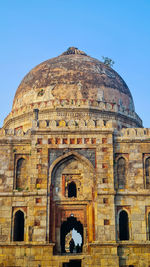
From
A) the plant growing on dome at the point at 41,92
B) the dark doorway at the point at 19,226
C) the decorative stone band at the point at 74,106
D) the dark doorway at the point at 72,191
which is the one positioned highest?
the plant growing on dome at the point at 41,92

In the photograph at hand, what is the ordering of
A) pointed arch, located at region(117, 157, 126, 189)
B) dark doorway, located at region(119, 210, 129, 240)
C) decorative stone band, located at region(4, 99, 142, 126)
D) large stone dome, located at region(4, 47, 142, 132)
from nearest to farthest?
1. dark doorway, located at region(119, 210, 129, 240)
2. pointed arch, located at region(117, 157, 126, 189)
3. decorative stone band, located at region(4, 99, 142, 126)
4. large stone dome, located at region(4, 47, 142, 132)

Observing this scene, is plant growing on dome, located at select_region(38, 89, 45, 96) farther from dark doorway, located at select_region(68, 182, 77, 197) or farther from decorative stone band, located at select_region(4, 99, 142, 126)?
dark doorway, located at select_region(68, 182, 77, 197)

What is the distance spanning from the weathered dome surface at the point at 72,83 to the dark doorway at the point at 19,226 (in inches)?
334

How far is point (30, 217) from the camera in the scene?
66.9 ft

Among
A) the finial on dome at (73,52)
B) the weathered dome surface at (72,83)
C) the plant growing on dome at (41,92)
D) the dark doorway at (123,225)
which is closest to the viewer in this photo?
the dark doorway at (123,225)

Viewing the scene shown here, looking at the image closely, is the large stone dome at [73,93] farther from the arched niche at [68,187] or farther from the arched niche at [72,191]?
the arched niche at [72,191]

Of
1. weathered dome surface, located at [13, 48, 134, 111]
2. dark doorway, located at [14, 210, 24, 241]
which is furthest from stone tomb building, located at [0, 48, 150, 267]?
weathered dome surface, located at [13, 48, 134, 111]

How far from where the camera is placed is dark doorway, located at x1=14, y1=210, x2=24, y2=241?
20906 mm

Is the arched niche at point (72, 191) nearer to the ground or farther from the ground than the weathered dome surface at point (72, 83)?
nearer to the ground

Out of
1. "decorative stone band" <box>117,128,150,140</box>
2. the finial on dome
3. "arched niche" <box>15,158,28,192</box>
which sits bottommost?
"arched niche" <box>15,158,28,192</box>

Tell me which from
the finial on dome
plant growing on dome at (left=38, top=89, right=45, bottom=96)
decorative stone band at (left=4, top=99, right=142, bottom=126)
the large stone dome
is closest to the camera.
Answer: decorative stone band at (left=4, top=99, right=142, bottom=126)

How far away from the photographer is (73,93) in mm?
26391

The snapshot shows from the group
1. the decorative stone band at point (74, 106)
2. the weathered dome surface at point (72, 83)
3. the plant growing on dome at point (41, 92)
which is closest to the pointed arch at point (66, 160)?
the decorative stone band at point (74, 106)

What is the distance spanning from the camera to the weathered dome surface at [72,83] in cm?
2664
